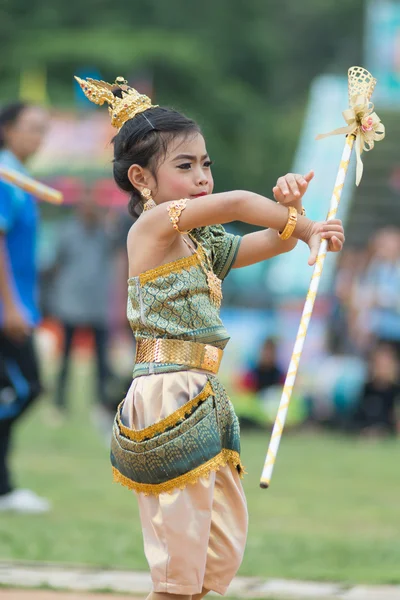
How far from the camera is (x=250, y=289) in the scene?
16.9 metres

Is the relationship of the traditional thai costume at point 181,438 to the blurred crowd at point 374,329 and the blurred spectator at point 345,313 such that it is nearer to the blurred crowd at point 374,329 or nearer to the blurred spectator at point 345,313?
the blurred crowd at point 374,329

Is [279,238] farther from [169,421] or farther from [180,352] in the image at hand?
[169,421]

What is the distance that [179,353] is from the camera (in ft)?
11.4

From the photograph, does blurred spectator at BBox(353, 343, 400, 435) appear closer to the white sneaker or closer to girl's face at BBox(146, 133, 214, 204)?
the white sneaker

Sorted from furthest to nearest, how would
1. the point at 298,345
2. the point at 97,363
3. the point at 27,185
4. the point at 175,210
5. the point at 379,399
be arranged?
1. the point at 97,363
2. the point at 379,399
3. the point at 27,185
4. the point at 175,210
5. the point at 298,345

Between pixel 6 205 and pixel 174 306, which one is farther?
pixel 6 205

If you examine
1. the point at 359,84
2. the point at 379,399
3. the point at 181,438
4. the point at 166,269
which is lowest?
the point at 379,399

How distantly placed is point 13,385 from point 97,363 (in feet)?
11.5

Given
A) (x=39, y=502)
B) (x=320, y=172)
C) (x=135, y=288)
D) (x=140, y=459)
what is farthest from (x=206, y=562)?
(x=320, y=172)

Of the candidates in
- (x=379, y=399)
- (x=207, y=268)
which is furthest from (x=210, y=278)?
(x=379, y=399)

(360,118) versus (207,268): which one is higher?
(360,118)

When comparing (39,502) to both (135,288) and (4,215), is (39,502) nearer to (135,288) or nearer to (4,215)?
(4,215)

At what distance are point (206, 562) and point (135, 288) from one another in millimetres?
804

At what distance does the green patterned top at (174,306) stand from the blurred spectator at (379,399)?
596 centimetres
